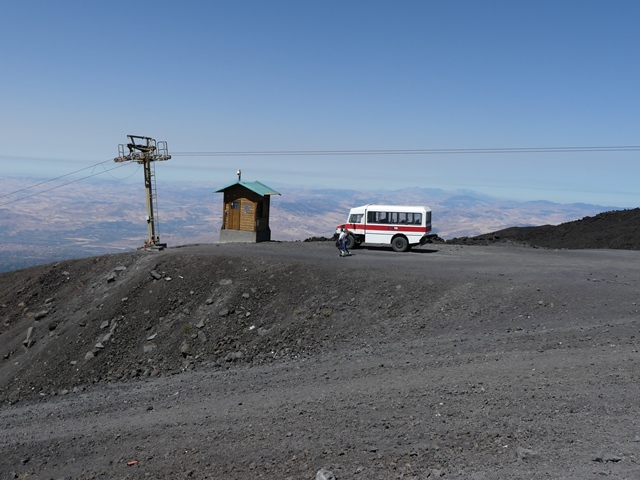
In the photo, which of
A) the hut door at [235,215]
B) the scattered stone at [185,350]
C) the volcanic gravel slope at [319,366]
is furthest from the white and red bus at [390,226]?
the scattered stone at [185,350]

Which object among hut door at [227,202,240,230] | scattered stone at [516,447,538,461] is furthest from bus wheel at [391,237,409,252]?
scattered stone at [516,447,538,461]

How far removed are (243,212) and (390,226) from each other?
9.87m

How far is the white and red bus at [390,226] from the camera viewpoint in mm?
29031

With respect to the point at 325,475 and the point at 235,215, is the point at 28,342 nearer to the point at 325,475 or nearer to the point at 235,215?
the point at 235,215

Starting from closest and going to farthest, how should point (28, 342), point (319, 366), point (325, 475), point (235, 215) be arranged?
point (325, 475) → point (319, 366) → point (28, 342) → point (235, 215)

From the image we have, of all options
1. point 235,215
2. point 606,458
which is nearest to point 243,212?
point 235,215

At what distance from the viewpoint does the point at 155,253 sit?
26594 mm

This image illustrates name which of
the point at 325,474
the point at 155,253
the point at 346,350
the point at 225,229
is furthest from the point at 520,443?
the point at 225,229

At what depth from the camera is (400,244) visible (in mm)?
29469

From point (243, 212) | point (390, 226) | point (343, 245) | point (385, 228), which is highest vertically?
point (243, 212)

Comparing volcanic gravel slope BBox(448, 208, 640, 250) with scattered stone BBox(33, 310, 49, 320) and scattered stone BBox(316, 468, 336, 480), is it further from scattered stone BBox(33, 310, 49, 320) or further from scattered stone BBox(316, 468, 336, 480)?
scattered stone BBox(316, 468, 336, 480)

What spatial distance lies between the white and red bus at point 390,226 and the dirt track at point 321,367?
1956mm

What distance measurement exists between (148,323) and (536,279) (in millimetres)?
15318

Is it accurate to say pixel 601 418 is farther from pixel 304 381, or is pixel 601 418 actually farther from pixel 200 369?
pixel 200 369
